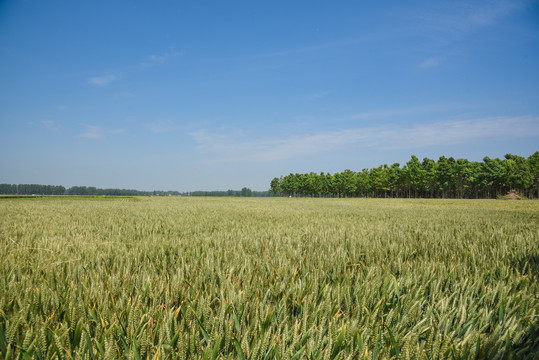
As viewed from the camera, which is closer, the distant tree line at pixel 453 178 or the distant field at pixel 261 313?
the distant field at pixel 261 313

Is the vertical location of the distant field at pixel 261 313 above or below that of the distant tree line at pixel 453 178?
below

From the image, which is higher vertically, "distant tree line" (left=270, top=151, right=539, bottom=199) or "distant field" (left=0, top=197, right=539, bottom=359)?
"distant tree line" (left=270, top=151, right=539, bottom=199)

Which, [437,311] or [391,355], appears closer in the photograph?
[391,355]

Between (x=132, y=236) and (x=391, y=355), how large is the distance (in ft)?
12.8

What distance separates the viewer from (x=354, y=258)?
2713 mm

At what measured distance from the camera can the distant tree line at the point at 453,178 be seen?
5656cm

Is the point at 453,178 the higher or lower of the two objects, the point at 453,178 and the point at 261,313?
the higher

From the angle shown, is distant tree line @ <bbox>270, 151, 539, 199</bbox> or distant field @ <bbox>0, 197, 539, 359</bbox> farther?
distant tree line @ <bbox>270, 151, 539, 199</bbox>

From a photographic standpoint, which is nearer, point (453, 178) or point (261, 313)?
point (261, 313)

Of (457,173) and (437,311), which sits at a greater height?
(457,173)

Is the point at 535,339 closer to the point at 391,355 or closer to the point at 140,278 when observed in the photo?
the point at 391,355

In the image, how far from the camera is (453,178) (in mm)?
64062

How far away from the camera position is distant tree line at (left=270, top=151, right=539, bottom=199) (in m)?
56.6

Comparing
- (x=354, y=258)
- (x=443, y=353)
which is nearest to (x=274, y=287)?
(x=443, y=353)
